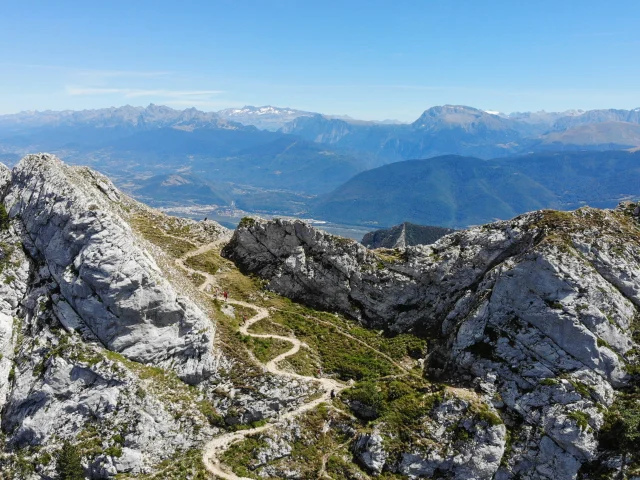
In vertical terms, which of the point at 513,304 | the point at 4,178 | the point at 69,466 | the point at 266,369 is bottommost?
the point at 69,466

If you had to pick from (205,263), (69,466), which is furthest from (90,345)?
(205,263)

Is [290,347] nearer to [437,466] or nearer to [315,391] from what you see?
[315,391]

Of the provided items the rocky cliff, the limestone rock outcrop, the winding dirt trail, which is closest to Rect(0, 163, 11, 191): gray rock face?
the rocky cliff

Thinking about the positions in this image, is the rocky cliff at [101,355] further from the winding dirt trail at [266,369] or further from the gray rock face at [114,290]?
the winding dirt trail at [266,369]

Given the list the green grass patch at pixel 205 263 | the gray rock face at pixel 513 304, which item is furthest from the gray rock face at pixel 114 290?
the gray rock face at pixel 513 304

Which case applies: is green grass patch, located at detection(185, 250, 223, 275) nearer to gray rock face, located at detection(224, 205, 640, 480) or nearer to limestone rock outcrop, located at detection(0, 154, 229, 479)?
gray rock face, located at detection(224, 205, 640, 480)

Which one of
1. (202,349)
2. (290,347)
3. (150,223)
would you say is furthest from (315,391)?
(150,223)

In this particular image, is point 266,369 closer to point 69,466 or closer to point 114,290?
point 114,290
